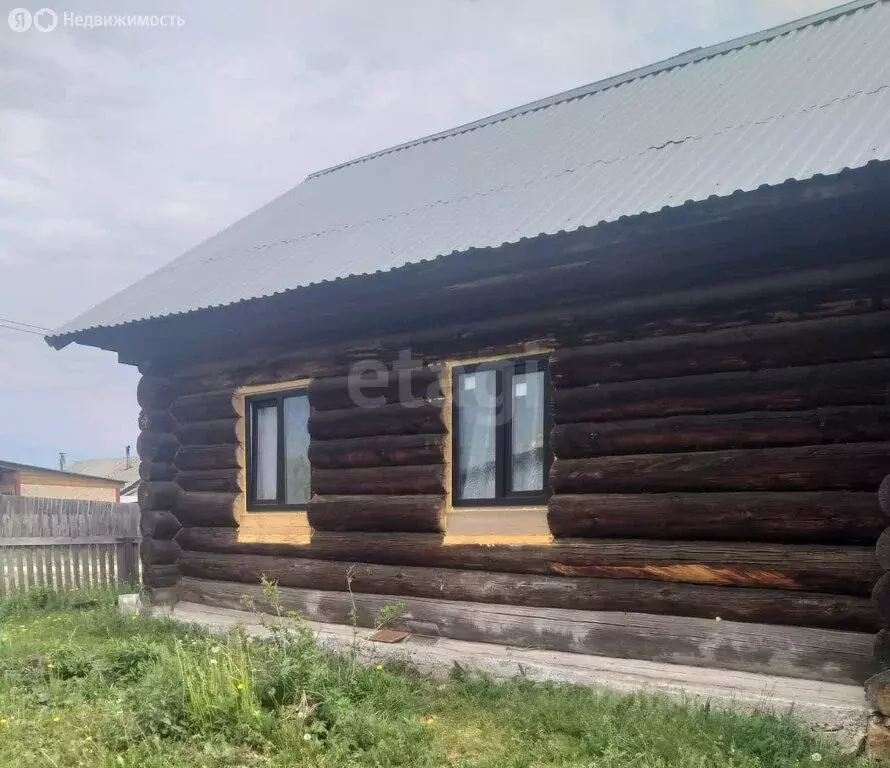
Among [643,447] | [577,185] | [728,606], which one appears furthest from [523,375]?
[728,606]

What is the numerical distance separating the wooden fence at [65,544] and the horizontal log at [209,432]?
164 inches

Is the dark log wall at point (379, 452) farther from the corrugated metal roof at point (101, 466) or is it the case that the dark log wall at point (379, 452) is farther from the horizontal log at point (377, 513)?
the corrugated metal roof at point (101, 466)

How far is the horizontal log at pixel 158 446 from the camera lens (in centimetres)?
905

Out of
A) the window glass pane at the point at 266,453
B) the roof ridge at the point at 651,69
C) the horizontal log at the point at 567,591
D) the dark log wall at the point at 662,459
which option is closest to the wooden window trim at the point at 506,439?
the dark log wall at the point at 662,459

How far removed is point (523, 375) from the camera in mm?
6539

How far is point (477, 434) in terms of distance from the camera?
6719 millimetres

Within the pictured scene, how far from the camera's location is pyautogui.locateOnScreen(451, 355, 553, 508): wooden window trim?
636cm

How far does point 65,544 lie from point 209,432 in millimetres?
4795

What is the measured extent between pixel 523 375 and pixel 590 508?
1233 millimetres

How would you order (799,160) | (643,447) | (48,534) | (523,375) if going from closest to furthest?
(799,160), (643,447), (523,375), (48,534)

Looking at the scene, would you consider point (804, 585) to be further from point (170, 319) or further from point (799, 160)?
point (170, 319)

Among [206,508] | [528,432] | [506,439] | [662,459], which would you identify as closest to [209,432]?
[206,508]

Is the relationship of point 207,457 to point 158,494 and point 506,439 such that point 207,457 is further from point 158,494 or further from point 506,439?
point 506,439

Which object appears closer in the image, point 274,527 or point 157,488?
point 274,527
